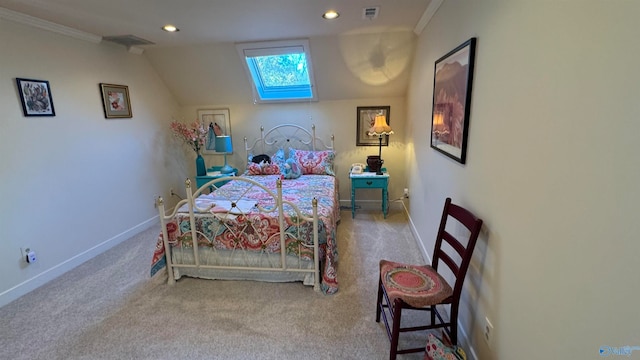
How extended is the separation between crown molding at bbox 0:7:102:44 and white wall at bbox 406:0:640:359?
142 inches

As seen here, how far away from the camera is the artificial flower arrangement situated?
14.2ft

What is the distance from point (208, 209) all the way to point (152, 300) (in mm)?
865

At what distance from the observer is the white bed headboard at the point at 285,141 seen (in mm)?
4566

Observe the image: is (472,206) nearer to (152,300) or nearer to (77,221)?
(152,300)

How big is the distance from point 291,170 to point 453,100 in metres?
2.39

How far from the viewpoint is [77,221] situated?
3.06 metres

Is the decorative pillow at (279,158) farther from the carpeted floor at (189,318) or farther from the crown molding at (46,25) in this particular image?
the crown molding at (46,25)

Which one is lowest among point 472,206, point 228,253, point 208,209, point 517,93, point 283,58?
point 228,253

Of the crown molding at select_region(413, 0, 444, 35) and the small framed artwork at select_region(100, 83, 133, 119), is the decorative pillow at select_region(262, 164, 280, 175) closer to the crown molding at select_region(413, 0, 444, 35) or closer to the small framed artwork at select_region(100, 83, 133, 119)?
the small framed artwork at select_region(100, 83, 133, 119)

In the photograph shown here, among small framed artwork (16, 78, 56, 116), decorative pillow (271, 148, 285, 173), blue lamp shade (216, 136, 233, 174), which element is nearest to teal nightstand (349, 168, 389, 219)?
decorative pillow (271, 148, 285, 173)

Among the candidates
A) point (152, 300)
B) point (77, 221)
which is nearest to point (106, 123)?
point (77, 221)

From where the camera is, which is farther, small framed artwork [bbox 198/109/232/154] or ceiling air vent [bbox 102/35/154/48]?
small framed artwork [bbox 198/109/232/154]

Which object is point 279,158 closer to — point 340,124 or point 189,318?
point 340,124

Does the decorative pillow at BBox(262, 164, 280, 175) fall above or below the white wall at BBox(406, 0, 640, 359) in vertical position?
below
